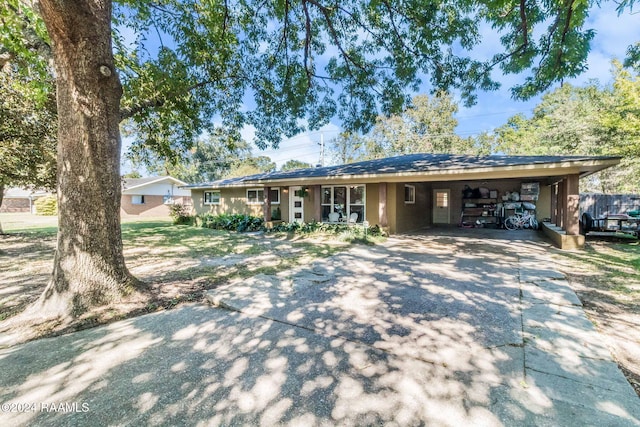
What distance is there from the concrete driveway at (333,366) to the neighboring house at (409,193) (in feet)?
17.3

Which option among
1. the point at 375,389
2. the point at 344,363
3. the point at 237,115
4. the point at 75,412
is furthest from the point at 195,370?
the point at 237,115

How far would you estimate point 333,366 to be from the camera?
97.1 inches

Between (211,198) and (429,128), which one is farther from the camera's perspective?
(429,128)

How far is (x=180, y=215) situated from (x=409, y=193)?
14110 mm

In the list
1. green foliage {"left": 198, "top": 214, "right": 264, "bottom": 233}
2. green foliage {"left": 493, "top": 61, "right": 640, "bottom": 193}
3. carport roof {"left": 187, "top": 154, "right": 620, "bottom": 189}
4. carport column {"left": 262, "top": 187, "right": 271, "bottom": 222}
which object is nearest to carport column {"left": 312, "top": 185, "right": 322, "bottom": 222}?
carport roof {"left": 187, "top": 154, "right": 620, "bottom": 189}

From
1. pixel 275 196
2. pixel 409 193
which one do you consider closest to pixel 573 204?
pixel 409 193

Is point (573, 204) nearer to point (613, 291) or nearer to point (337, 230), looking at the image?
point (613, 291)

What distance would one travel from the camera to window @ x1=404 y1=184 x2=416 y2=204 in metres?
12.5

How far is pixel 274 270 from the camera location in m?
5.91

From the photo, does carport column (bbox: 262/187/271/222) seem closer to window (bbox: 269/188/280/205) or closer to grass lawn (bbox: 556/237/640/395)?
window (bbox: 269/188/280/205)

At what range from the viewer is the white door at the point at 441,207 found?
1544 cm

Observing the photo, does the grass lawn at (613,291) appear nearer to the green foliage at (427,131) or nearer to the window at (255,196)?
the window at (255,196)

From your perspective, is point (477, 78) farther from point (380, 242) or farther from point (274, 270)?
point (274, 270)

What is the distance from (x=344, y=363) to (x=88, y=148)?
4.13 metres
